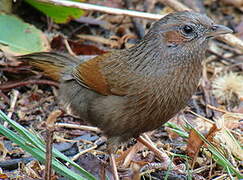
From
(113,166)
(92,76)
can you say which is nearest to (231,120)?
(113,166)

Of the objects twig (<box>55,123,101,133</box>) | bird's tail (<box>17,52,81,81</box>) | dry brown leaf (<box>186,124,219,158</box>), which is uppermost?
bird's tail (<box>17,52,81,81</box>)

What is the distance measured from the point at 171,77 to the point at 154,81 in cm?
14

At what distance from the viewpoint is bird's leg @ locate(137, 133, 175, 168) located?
4773 mm

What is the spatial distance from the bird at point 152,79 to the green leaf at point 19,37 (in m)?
1.11

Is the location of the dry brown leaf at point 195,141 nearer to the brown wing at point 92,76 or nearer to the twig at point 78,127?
the brown wing at point 92,76

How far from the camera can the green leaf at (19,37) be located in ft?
19.0

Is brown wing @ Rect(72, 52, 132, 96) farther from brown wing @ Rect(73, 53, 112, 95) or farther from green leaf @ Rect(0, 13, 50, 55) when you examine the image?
green leaf @ Rect(0, 13, 50, 55)

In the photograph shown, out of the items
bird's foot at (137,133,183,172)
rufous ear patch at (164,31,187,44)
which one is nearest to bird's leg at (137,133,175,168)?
bird's foot at (137,133,183,172)

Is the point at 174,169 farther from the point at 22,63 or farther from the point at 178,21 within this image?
the point at 22,63

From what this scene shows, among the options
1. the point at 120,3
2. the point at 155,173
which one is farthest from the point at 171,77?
the point at 120,3

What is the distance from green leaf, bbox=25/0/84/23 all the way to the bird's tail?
0.95 m

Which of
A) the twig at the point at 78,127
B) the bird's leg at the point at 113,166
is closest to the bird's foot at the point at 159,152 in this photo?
the bird's leg at the point at 113,166

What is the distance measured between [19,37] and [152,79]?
1.94 meters

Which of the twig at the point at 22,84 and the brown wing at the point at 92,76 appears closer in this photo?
the brown wing at the point at 92,76
